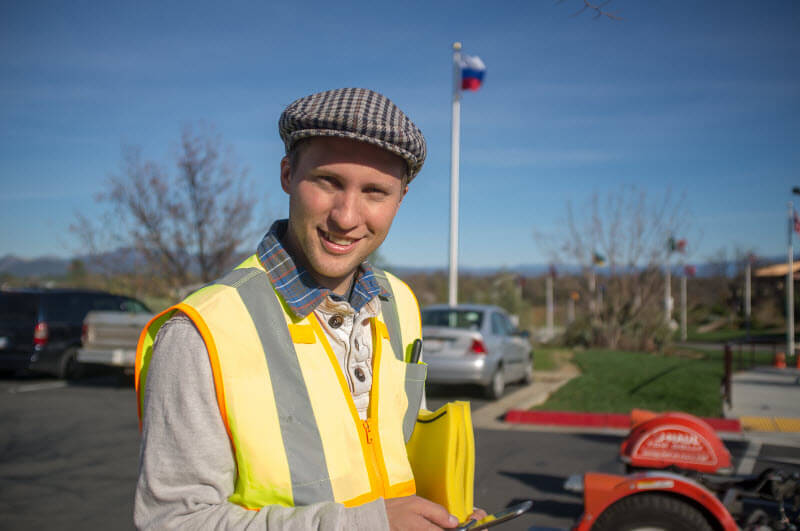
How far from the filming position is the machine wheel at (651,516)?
10.3 feet

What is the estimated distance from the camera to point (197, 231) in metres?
15.7

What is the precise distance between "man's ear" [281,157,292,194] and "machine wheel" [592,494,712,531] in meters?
2.60

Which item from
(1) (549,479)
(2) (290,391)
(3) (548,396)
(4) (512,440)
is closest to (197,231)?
(3) (548,396)

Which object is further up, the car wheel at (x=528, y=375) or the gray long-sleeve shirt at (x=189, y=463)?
the gray long-sleeve shirt at (x=189, y=463)

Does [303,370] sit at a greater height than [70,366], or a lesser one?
greater

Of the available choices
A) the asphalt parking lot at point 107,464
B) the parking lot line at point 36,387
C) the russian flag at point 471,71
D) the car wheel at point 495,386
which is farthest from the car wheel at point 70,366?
the russian flag at point 471,71

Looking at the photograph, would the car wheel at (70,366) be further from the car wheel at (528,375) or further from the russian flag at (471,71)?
the russian flag at (471,71)

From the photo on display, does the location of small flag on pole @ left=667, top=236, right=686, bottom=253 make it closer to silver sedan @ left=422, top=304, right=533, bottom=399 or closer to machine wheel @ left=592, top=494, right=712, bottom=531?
silver sedan @ left=422, top=304, right=533, bottom=399

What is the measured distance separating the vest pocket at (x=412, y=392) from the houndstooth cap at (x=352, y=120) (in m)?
0.58

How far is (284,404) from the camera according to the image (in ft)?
4.44

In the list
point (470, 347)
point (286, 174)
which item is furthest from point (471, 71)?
point (286, 174)

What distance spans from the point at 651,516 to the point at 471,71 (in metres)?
13.4

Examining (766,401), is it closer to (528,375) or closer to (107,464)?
(528,375)

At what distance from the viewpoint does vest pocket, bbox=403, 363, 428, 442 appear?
1706mm
